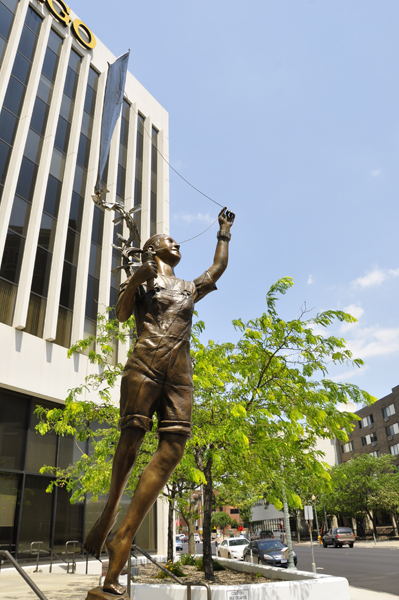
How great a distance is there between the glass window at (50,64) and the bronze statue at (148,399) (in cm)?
2003

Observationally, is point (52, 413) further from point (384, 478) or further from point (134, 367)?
point (384, 478)

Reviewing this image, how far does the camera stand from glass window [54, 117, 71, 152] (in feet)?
64.9

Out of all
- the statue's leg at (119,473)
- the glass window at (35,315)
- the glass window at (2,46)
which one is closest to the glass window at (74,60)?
the glass window at (2,46)

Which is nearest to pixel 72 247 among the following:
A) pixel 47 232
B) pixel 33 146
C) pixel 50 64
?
pixel 47 232

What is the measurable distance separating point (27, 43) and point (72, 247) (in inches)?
337

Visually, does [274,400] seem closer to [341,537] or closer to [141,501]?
[141,501]

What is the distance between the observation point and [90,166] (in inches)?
827

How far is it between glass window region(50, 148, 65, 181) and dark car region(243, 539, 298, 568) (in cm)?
1866

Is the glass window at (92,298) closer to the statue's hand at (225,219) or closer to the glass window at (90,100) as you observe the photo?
the glass window at (90,100)

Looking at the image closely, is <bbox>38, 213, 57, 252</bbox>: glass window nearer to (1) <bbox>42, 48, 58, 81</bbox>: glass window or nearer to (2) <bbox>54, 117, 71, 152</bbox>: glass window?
(2) <bbox>54, 117, 71, 152</bbox>: glass window

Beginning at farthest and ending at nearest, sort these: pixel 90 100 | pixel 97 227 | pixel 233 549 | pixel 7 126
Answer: pixel 233 549
pixel 90 100
pixel 97 227
pixel 7 126

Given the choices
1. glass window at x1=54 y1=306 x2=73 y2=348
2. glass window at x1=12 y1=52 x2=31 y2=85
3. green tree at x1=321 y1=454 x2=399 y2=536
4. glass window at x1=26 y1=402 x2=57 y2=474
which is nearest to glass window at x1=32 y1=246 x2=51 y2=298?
glass window at x1=54 y1=306 x2=73 y2=348

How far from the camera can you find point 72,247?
1920 cm

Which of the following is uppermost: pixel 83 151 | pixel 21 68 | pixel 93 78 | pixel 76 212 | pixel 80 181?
pixel 93 78
